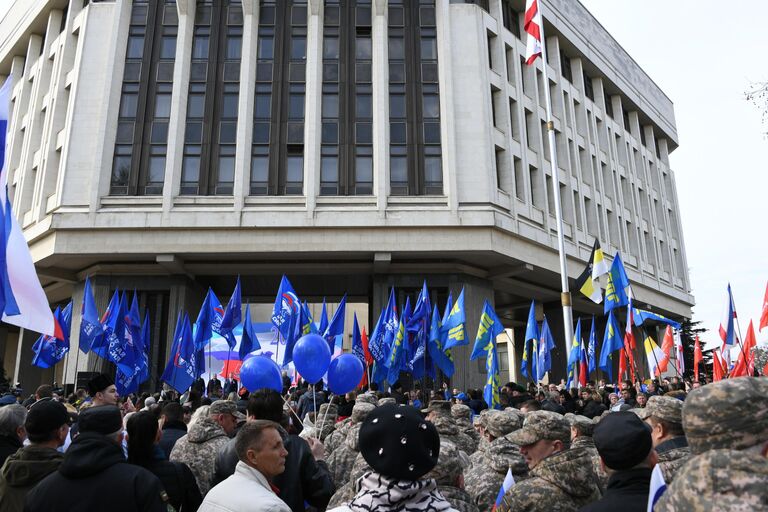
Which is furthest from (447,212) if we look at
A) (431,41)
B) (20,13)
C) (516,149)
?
(20,13)

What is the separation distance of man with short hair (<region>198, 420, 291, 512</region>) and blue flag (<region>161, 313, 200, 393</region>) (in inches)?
580

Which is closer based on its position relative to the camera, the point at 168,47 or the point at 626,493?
the point at 626,493

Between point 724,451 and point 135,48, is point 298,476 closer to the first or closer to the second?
point 724,451

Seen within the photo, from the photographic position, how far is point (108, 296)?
2678 cm

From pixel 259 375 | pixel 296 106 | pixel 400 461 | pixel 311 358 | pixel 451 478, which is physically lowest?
pixel 451 478

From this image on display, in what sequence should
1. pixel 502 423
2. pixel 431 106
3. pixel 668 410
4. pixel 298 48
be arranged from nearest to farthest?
pixel 668 410
pixel 502 423
pixel 431 106
pixel 298 48

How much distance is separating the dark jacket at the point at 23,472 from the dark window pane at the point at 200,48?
89.6ft

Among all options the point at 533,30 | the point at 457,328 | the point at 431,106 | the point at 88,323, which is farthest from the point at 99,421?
the point at 431,106

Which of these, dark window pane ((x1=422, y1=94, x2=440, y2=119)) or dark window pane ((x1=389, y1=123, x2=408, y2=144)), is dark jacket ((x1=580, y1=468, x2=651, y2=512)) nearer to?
dark window pane ((x1=389, y1=123, x2=408, y2=144))

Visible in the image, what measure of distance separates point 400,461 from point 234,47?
29057 millimetres

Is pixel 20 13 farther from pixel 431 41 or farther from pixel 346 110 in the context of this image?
pixel 431 41

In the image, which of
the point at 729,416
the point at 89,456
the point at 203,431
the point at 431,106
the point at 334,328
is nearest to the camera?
the point at 729,416

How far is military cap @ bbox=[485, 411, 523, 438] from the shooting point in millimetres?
5020

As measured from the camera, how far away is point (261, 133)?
1080 inches
